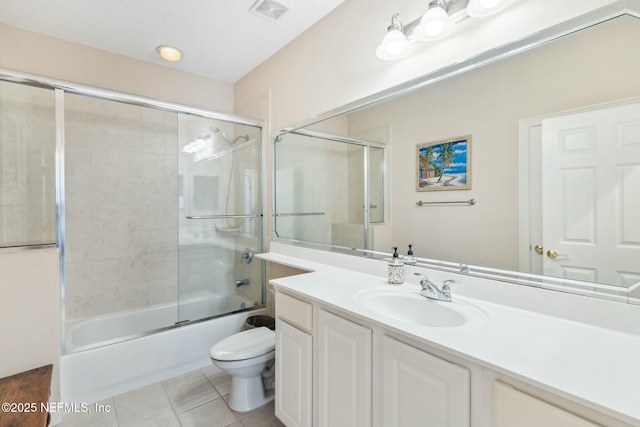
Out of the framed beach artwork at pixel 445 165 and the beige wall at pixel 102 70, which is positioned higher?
the beige wall at pixel 102 70

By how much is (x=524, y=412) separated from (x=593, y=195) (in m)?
0.72

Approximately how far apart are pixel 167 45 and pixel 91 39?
21.7 inches

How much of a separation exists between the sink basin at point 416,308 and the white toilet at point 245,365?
859mm

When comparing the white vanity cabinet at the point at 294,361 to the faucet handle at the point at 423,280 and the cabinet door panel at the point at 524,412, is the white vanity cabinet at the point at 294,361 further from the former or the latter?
the cabinet door panel at the point at 524,412

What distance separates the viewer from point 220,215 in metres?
2.63

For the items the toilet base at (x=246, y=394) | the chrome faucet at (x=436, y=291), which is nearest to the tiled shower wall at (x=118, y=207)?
the toilet base at (x=246, y=394)

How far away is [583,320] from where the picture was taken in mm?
957

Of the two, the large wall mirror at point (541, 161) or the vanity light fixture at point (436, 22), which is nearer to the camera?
the large wall mirror at point (541, 161)

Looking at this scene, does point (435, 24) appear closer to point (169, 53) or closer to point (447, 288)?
point (447, 288)

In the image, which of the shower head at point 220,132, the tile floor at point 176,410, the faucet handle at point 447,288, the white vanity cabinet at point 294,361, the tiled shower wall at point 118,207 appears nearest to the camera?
the faucet handle at point 447,288

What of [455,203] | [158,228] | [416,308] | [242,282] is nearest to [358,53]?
[455,203]

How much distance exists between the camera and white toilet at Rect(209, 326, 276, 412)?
169 cm

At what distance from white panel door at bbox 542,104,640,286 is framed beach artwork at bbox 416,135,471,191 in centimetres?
29

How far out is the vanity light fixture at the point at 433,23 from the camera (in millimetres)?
1132
